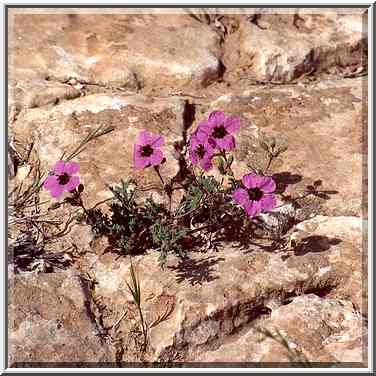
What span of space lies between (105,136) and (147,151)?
0.68 meters

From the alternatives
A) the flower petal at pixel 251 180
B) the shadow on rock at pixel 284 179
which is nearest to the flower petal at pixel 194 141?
the flower petal at pixel 251 180

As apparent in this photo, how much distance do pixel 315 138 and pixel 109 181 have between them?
1516mm

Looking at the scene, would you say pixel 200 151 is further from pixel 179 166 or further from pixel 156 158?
pixel 179 166

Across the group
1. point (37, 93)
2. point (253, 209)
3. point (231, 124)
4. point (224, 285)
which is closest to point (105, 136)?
point (37, 93)

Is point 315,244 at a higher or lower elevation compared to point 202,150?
lower

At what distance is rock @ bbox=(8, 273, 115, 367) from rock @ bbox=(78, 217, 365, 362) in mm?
167

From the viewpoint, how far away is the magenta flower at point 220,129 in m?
3.71

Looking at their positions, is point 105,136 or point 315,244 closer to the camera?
point 315,244

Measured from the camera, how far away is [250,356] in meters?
3.22

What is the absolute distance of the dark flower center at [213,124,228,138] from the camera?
3.75 m

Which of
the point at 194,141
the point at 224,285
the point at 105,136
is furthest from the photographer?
the point at 105,136

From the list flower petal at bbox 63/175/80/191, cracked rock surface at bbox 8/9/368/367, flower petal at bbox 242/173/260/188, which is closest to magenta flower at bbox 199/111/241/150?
flower petal at bbox 242/173/260/188

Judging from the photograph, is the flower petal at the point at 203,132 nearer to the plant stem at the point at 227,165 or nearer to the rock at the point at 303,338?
the plant stem at the point at 227,165

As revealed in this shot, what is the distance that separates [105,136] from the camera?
14.4 ft
